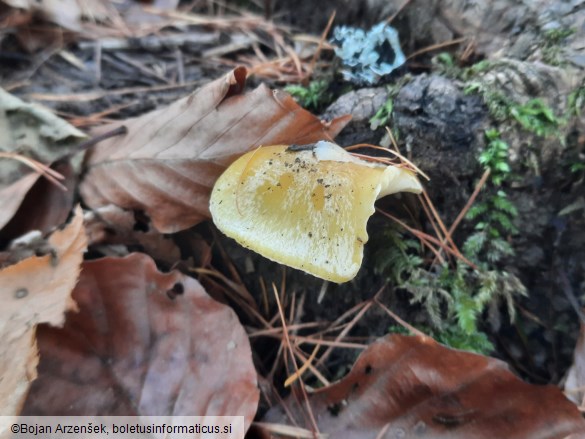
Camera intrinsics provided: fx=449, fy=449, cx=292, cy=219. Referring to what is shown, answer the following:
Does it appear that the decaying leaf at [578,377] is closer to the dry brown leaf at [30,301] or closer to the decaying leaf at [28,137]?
the dry brown leaf at [30,301]

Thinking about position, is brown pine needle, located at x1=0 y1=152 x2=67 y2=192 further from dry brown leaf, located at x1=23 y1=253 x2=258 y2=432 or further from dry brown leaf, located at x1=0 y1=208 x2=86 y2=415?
dry brown leaf, located at x1=23 y1=253 x2=258 y2=432

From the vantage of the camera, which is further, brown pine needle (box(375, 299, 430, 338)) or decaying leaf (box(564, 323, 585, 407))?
brown pine needle (box(375, 299, 430, 338))

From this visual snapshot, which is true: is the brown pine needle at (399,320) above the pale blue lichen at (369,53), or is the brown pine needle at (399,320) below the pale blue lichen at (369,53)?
below

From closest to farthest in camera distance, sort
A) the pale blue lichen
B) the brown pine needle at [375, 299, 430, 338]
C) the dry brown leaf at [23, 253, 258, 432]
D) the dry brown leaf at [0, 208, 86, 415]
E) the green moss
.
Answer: the dry brown leaf at [0, 208, 86, 415] < the dry brown leaf at [23, 253, 258, 432] < the brown pine needle at [375, 299, 430, 338] < the pale blue lichen < the green moss

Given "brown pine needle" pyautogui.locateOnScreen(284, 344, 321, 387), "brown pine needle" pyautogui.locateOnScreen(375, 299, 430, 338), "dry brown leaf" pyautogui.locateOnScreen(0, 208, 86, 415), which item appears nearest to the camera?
"dry brown leaf" pyautogui.locateOnScreen(0, 208, 86, 415)

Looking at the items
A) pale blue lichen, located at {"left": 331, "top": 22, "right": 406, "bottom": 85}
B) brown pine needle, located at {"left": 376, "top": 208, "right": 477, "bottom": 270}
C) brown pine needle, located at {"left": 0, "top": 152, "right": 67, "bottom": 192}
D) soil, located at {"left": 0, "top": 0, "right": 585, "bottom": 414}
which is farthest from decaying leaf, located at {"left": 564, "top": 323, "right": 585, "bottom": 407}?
brown pine needle, located at {"left": 0, "top": 152, "right": 67, "bottom": 192}

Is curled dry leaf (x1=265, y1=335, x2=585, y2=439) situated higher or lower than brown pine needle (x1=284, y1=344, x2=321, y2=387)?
higher

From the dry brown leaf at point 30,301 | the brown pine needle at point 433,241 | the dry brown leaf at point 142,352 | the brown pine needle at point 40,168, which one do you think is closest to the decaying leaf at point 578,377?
the brown pine needle at point 433,241

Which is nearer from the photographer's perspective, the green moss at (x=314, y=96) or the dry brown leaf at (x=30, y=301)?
the dry brown leaf at (x=30, y=301)

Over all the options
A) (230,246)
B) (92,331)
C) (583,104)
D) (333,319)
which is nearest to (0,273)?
(92,331)
